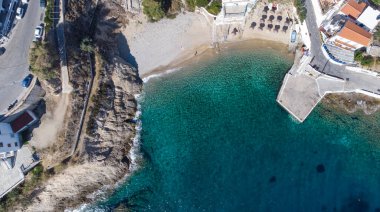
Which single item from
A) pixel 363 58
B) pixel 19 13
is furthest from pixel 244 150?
pixel 19 13

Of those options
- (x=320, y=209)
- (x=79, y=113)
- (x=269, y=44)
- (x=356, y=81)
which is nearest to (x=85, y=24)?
(x=79, y=113)

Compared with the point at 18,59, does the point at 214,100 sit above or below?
below

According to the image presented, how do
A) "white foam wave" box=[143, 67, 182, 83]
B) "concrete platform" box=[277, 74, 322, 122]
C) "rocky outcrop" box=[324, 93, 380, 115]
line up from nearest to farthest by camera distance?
"rocky outcrop" box=[324, 93, 380, 115] < "concrete platform" box=[277, 74, 322, 122] < "white foam wave" box=[143, 67, 182, 83]

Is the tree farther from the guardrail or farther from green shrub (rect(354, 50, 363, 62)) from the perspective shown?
green shrub (rect(354, 50, 363, 62))

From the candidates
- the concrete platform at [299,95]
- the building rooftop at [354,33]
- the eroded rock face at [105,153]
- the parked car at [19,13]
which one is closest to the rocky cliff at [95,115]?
the eroded rock face at [105,153]

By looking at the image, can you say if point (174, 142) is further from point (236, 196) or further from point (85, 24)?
point (85, 24)

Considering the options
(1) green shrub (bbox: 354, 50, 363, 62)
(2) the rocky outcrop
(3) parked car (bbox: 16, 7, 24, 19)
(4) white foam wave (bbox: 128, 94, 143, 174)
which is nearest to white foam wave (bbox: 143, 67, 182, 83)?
(4) white foam wave (bbox: 128, 94, 143, 174)
